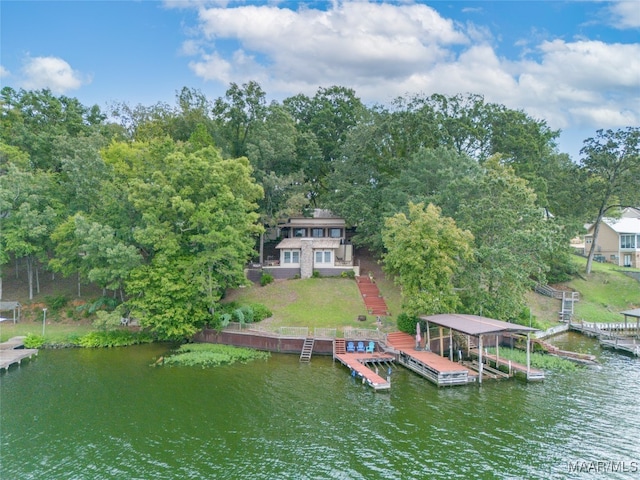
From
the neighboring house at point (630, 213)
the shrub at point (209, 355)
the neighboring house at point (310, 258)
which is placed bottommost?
the shrub at point (209, 355)

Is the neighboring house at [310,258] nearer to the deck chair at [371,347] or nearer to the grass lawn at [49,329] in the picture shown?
the deck chair at [371,347]

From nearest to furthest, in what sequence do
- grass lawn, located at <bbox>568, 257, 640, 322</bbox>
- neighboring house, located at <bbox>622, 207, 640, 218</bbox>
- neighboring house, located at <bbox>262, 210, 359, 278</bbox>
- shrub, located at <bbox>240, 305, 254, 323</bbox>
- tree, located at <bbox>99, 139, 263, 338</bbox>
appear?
1. tree, located at <bbox>99, 139, 263, 338</bbox>
2. shrub, located at <bbox>240, 305, 254, 323</bbox>
3. grass lawn, located at <bbox>568, 257, 640, 322</bbox>
4. neighboring house, located at <bbox>262, 210, 359, 278</bbox>
5. neighboring house, located at <bbox>622, 207, 640, 218</bbox>

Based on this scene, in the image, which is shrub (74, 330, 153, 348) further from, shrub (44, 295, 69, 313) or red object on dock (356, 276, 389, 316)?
red object on dock (356, 276, 389, 316)

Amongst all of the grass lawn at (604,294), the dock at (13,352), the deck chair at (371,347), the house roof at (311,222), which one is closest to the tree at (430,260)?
the deck chair at (371,347)

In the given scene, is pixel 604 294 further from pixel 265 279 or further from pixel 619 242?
pixel 265 279

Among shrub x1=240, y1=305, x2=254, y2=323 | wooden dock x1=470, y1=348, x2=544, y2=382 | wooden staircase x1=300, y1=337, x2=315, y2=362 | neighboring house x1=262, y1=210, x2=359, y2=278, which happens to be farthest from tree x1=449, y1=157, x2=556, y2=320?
shrub x1=240, y1=305, x2=254, y2=323

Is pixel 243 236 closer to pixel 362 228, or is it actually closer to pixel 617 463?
pixel 362 228

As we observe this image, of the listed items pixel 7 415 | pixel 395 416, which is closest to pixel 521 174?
pixel 395 416
